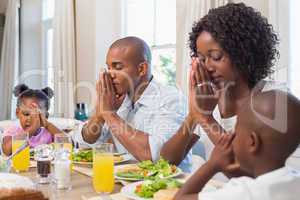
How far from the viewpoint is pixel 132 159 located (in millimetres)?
1717

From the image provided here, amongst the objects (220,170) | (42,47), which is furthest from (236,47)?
(42,47)

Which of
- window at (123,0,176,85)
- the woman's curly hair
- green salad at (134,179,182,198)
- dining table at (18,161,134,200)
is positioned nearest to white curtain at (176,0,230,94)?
window at (123,0,176,85)

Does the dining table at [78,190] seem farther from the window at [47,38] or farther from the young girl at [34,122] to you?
the window at [47,38]

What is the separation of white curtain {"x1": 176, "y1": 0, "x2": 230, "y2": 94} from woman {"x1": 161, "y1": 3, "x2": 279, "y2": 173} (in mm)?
912

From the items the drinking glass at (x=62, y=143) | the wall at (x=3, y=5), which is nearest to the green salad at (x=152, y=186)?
the drinking glass at (x=62, y=143)

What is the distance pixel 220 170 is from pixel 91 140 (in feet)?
3.32

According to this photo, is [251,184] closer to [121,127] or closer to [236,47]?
[236,47]

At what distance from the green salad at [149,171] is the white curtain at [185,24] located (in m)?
1.20

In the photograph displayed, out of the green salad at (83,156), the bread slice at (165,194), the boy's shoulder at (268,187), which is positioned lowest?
the bread slice at (165,194)

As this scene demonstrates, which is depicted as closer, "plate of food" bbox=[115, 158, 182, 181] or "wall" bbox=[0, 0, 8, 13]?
"plate of food" bbox=[115, 158, 182, 181]

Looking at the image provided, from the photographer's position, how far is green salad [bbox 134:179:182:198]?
3.67ft

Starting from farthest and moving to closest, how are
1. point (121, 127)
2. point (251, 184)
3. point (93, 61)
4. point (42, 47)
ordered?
point (42, 47)
point (93, 61)
point (121, 127)
point (251, 184)

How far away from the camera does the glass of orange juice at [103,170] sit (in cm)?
122

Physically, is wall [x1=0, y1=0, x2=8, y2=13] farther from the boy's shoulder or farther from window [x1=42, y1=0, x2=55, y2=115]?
the boy's shoulder
